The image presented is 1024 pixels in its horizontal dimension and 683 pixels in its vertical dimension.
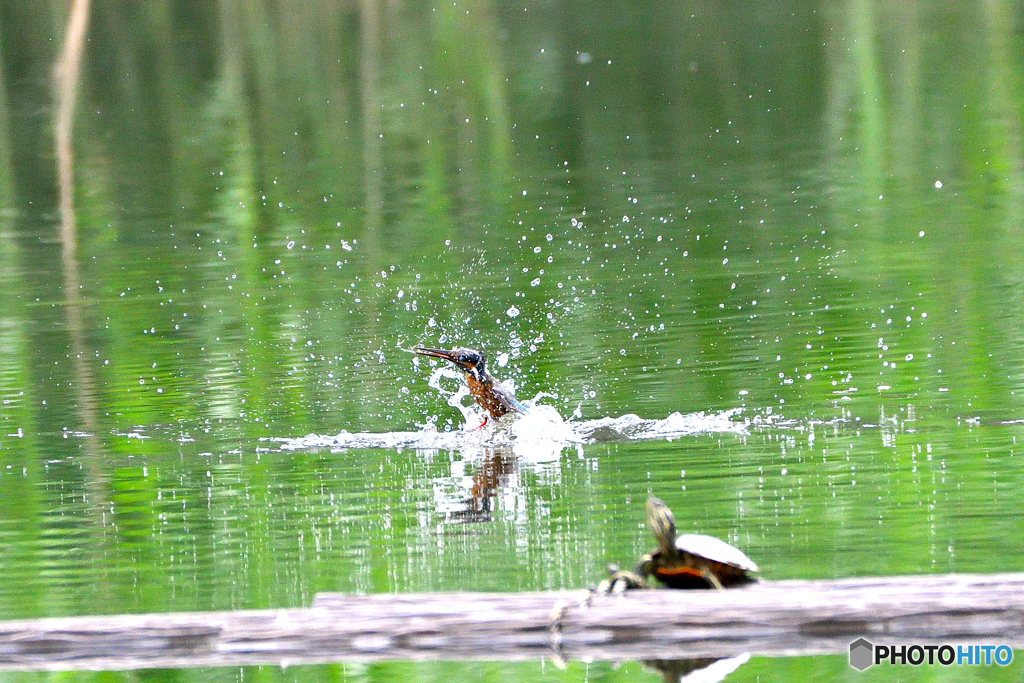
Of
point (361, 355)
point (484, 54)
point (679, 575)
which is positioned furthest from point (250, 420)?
point (484, 54)

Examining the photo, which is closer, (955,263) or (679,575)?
(679,575)

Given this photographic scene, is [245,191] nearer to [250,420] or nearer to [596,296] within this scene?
[596,296]

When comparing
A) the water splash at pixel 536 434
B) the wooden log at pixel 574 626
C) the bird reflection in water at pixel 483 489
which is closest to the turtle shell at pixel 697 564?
the wooden log at pixel 574 626

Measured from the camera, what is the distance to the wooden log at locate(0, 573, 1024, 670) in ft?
16.7

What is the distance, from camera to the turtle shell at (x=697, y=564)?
225 inches

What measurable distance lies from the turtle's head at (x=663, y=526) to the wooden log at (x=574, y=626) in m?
0.48

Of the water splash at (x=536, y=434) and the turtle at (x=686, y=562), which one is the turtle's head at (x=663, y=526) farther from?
the water splash at (x=536, y=434)

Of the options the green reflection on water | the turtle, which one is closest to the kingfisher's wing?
the green reflection on water

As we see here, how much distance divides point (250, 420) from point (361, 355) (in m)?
1.99

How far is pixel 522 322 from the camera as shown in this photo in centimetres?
1273

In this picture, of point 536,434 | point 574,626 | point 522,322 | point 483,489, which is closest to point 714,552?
point 574,626

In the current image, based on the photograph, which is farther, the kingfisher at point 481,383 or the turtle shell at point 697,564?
the kingfisher at point 481,383

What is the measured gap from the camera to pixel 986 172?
1836cm

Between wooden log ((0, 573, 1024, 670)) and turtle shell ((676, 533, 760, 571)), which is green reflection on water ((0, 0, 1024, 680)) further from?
turtle shell ((676, 533, 760, 571))
